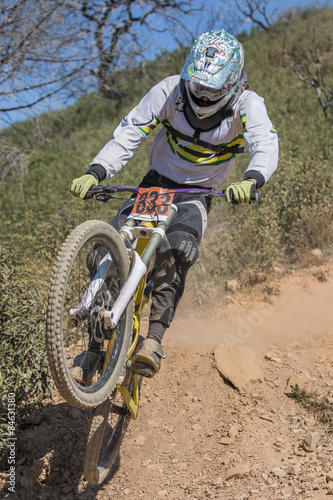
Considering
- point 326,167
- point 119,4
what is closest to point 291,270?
point 326,167

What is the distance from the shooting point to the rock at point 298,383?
438 cm

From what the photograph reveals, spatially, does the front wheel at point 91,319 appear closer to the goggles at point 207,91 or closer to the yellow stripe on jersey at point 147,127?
the yellow stripe on jersey at point 147,127

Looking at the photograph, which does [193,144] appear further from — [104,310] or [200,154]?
[104,310]

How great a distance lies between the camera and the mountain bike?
8.63 feet

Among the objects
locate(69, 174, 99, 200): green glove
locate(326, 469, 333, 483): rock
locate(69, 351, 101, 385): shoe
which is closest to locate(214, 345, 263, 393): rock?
locate(326, 469, 333, 483): rock

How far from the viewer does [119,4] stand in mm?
14430

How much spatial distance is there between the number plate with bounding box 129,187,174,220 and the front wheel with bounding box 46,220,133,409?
0.37m

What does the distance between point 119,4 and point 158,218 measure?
13003mm

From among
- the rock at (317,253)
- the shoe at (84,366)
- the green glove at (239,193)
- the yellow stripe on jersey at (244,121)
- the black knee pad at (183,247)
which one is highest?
the yellow stripe on jersey at (244,121)

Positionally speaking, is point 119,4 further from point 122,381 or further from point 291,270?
point 122,381

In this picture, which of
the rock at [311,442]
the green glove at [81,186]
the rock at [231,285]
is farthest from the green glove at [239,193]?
the rock at [231,285]

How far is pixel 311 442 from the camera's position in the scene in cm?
370

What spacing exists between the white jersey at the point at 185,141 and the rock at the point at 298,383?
1843 mm

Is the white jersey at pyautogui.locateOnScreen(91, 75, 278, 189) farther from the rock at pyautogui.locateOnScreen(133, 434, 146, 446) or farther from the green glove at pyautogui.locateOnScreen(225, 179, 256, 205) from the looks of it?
the rock at pyautogui.locateOnScreen(133, 434, 146, 446)
